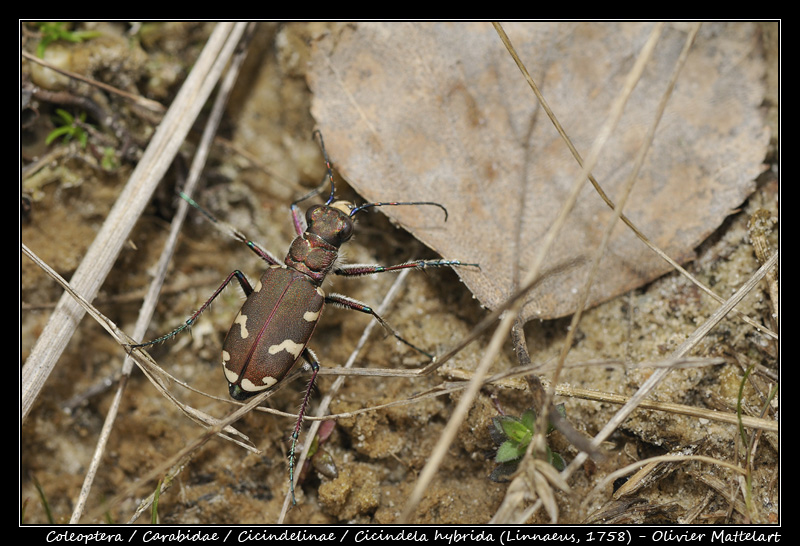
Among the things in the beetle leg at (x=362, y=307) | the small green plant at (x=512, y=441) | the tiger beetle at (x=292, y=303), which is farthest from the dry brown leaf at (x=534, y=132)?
the small green plant at (x=512, y=441)

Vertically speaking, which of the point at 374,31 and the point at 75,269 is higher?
the point at 374,31

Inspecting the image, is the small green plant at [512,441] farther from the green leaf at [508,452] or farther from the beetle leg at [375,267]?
the beetle leg at [375,267]

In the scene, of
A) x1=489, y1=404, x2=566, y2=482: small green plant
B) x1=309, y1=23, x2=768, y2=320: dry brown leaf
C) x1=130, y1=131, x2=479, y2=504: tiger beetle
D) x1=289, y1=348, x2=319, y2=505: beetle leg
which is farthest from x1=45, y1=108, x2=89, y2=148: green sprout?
x1=489, y1=404, x2=566, y2=482: small green plant

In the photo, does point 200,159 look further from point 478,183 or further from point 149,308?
point 478,183

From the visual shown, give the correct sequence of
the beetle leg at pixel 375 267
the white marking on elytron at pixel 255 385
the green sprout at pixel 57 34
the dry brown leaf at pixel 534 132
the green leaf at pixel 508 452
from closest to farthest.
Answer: the green leaf at pixel 508 452, the white marking on elytron at pixel 255 385, the dry brown leaf at pixel 534 132, the beetle leg at pixel 375 267, the green sprout at pixel 57 34

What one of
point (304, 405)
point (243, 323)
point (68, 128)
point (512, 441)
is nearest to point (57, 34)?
point (68, 128)

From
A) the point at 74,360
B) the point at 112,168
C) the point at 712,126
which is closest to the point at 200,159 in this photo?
the point at 112,168
